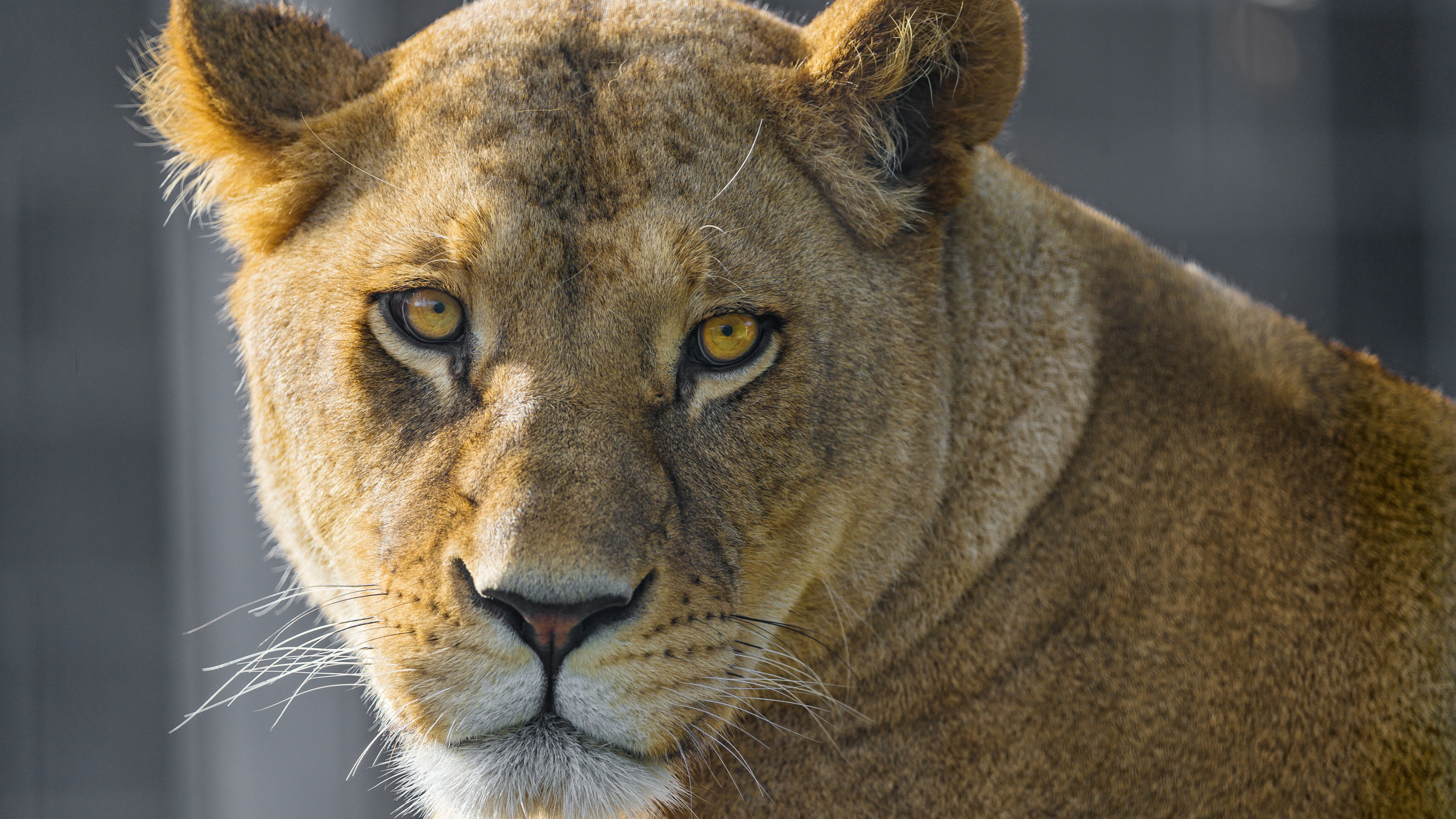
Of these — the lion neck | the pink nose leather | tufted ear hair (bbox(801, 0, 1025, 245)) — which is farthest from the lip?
tufted ear hair (bbox(801, 0, 1025, 245))

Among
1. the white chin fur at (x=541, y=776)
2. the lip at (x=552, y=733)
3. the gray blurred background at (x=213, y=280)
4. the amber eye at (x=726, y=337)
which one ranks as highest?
the amber eye at (x=726, y=337)

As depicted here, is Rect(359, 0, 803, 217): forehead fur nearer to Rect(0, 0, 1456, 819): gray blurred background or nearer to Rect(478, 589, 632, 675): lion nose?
Rect(478, 589, 632, 675): lion nose

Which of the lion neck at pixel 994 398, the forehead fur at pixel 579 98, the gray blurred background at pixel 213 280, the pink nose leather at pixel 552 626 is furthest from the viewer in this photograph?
the gray blurred background at pixel 213 280

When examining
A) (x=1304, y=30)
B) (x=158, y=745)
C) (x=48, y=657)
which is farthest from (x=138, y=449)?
(x=1304, y=30)

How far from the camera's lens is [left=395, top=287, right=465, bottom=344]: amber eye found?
168 cm

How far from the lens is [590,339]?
5.28ft

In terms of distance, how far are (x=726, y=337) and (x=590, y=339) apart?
0.65 feet

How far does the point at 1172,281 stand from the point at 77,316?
13.3 ft

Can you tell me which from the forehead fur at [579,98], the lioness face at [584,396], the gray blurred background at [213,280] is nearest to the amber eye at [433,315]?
the lioness face at [584,396]

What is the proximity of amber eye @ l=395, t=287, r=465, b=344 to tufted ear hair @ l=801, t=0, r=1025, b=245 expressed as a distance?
0.58 meters

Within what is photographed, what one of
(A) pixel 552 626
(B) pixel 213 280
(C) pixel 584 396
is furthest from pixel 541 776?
(B) pixel 213 280

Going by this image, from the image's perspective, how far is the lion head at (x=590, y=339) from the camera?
1519mm

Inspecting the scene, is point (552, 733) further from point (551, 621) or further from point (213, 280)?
point (213, 280)

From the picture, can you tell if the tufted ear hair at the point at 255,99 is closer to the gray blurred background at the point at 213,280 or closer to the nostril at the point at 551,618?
the nostril at the point at 551,618
